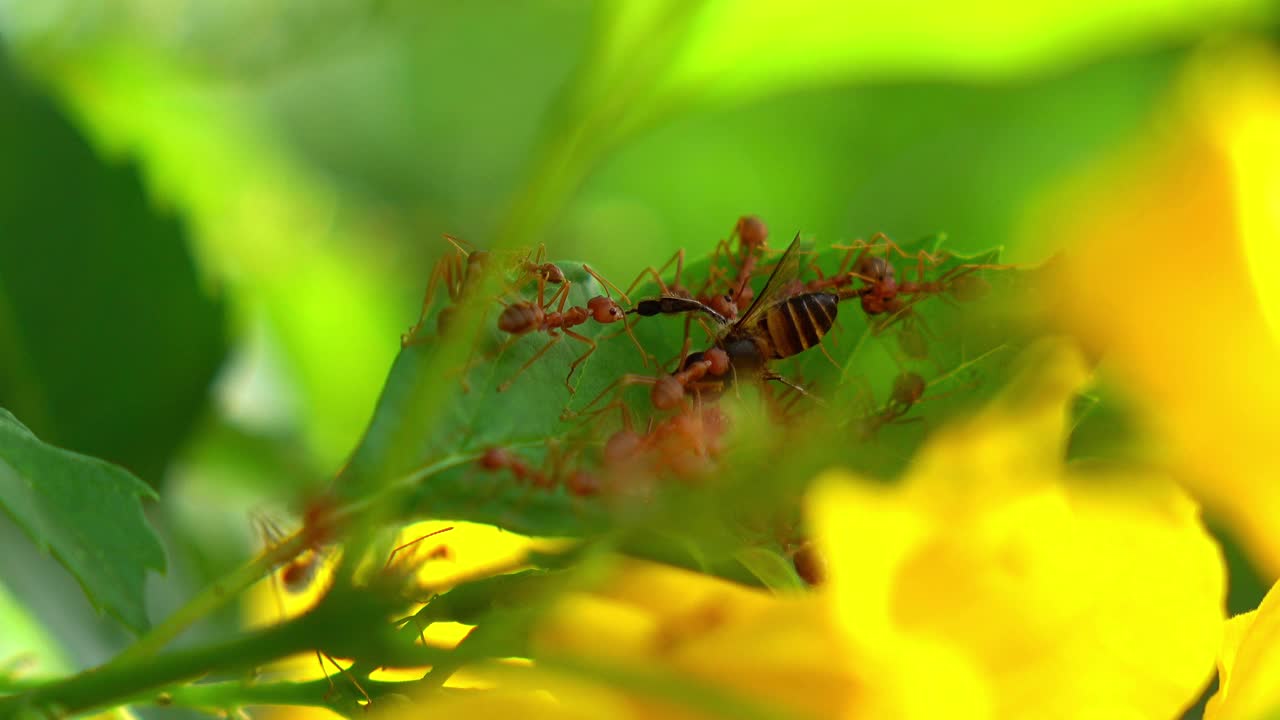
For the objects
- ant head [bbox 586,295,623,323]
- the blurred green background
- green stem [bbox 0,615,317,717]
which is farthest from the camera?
the blurred green background

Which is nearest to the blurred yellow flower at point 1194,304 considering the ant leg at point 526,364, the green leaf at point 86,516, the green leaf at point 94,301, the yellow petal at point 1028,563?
the yellow petal at point 1028,563

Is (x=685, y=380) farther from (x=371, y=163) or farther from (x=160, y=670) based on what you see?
(x=371, y=163)

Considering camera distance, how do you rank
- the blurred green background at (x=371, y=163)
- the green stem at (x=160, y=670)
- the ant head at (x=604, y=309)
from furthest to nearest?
the blurred green background at (x=371, y=163) < the ant head at (x=604, y=309) < the green stem at (x=160, y=670)

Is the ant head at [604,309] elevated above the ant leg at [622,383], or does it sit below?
above

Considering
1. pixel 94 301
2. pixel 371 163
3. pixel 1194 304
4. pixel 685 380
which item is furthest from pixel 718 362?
pixel 371 163

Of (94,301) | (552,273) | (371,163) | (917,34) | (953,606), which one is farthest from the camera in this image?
(371,163)

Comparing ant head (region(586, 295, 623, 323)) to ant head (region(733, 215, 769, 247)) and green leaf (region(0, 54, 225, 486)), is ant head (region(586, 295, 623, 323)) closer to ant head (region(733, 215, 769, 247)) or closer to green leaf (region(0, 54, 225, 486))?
ant head (region(733, 215, 769, 247))

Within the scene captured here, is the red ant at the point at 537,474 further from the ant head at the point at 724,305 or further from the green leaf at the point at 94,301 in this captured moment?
the green leaf at the point at 94,301

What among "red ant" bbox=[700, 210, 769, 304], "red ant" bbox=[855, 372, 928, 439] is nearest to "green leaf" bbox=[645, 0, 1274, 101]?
"red ant" bbox=[700, 210, 769, 304]
